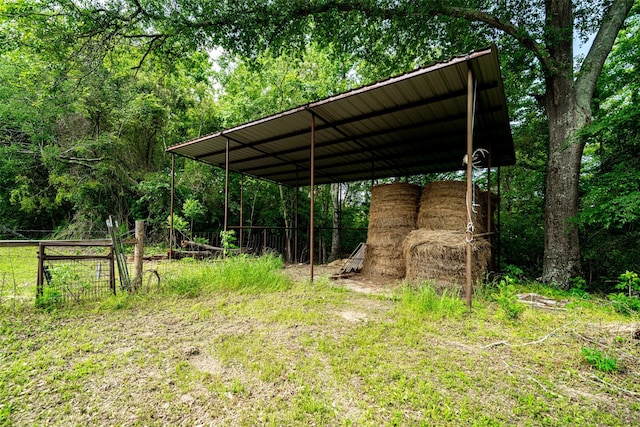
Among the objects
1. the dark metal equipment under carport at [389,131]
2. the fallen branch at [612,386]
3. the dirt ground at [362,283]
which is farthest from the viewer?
the dirt ground at [362,283]

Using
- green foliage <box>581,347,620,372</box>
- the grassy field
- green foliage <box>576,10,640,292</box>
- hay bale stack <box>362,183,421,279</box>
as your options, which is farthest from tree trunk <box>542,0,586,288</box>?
green foliage <box>581,347,620,372</box>

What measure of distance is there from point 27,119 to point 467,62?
16180 mm

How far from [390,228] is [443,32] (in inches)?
194

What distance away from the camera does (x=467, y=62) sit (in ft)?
11.3

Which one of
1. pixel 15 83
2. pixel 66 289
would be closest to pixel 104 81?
pixel 15 83

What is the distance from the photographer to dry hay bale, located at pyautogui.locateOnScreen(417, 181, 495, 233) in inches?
196

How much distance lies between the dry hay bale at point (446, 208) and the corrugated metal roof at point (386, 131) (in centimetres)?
142

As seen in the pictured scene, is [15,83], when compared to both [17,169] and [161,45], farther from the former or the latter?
[161,45]

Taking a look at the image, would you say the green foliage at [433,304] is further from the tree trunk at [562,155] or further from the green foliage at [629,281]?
the tree trunk at [562,155]

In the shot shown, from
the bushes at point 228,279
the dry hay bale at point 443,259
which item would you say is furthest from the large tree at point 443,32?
the bushes at point 228,279

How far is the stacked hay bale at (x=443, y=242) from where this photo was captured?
417 cm

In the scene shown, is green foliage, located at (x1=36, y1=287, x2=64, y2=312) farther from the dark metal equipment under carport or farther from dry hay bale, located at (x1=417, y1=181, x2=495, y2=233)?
dry hay bale, located at (x1=417, y1=181, x2=495, y2=233)

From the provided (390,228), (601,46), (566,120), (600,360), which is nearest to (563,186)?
(566,120)

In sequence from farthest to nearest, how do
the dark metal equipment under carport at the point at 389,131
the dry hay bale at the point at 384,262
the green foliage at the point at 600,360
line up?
the dry hay bale at the point at 384,262 < the dark metal equipment under carport at the point at 389,131 < the green foliage at the point at 600,360
